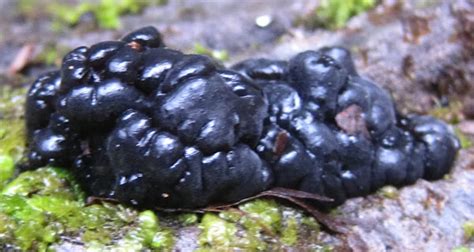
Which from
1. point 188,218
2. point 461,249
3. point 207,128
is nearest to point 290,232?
point 188,218

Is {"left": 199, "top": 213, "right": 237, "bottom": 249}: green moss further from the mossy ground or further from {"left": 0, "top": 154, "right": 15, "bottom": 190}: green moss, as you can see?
{"left": 0, "top": 154, "right": 15, "bottom": 190}: green moss

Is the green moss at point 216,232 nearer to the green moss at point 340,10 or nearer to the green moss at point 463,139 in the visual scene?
the green moss at point 463,139

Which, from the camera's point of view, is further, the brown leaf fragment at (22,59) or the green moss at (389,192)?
the brown leaf fragment at (22,59)

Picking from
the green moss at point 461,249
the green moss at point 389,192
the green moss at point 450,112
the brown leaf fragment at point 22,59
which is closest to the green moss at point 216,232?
the green moss at point 389,192

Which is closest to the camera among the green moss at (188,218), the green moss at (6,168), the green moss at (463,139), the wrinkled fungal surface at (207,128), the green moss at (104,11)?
the wrinkled fungal surface at (207,128)

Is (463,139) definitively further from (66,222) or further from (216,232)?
(66,222)

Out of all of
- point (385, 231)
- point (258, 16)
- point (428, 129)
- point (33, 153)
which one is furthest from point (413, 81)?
point (33, 153)
